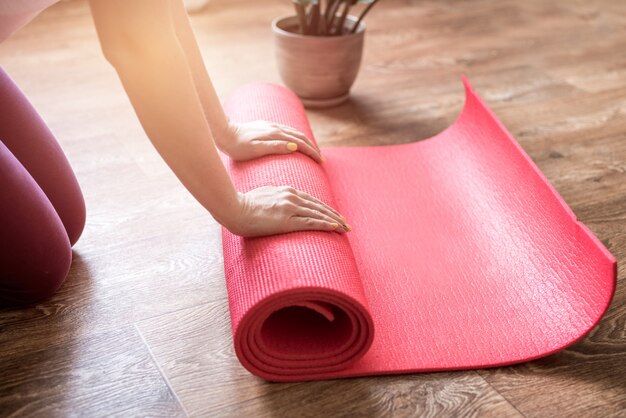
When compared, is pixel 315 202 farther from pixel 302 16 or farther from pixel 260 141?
pixel 302 16

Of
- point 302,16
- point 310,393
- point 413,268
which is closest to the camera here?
point 310,393

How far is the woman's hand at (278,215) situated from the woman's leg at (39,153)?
1.49 ft

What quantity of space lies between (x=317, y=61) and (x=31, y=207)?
3.63 ft

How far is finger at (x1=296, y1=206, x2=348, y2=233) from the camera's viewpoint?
4.23ft

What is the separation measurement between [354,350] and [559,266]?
1.60 ft

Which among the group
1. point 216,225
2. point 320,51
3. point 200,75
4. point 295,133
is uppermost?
point 200,75

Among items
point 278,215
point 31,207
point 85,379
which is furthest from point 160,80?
point 85,379

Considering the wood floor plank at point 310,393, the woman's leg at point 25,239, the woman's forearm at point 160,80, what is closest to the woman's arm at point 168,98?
the woman's forearm at point 160,80

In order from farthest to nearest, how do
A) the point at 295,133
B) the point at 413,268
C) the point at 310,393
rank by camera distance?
the point at 295,133
the point at 413,268
the point at 310,393

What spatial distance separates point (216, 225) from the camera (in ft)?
5.49

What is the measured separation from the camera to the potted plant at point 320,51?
7.12 ft

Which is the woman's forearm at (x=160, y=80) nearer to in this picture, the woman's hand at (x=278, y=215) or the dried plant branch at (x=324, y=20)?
the woman's hand at (x=278, y=215)

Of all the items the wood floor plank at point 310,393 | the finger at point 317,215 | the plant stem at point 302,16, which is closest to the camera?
the wood floor plank at point 310,393

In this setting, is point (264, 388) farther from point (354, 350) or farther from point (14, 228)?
point (14, 228)
